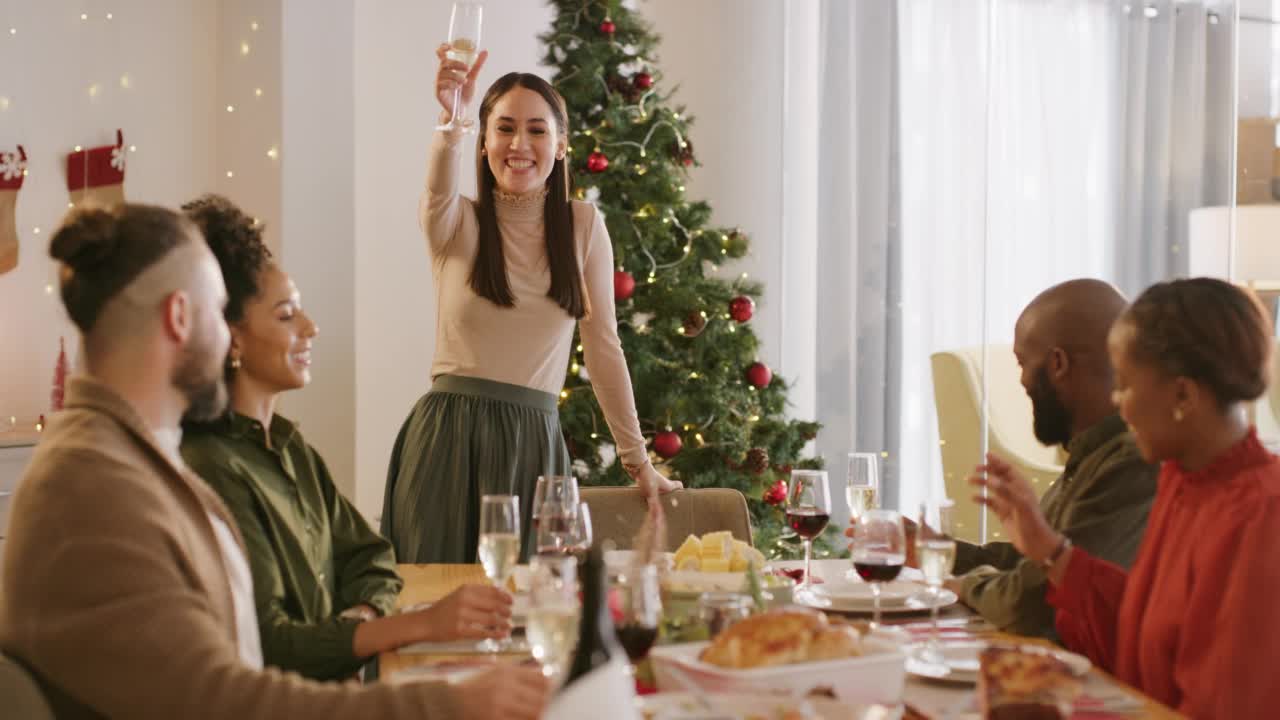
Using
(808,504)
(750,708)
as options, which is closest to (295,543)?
(808,504)

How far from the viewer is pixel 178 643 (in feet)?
4.17

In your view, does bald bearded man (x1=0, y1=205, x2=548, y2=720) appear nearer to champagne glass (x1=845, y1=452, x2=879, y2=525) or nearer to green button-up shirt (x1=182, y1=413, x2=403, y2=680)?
green button-up shirt (x1=182, y1=413, x2=403, y2=680)

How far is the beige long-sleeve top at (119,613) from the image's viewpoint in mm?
1261

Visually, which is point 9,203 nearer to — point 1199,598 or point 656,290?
point 656,290

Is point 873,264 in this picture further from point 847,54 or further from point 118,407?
point 118,407

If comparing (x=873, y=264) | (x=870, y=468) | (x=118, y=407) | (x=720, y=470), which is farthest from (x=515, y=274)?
(x=873, y=264)

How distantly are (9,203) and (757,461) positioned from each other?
2.78m

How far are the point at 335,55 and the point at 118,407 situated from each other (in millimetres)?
3754

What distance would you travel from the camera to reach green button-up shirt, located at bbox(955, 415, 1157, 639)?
1930 mm

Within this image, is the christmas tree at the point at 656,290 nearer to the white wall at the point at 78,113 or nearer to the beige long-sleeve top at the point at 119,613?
the white wall at the point at 78,113

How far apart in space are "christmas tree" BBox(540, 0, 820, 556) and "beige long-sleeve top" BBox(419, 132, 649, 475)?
3.60 ft

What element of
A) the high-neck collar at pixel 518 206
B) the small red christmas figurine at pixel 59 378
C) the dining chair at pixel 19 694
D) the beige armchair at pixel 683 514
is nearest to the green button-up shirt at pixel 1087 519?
the beige armchair at pixel 683 514

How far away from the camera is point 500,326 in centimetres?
317

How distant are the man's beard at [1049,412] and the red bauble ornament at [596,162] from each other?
2459 millimetres
